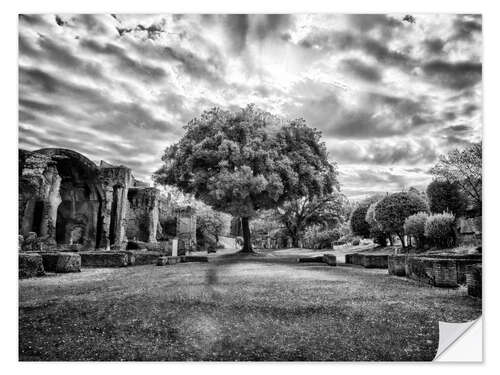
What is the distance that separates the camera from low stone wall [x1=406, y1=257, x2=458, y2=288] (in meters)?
4.43

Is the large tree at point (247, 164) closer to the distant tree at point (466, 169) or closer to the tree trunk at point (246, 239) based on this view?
the tree trunk at point (246, 239)

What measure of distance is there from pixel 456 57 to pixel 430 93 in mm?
541

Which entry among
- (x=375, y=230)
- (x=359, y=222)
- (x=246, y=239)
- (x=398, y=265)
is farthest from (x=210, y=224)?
(x=398, y=265)

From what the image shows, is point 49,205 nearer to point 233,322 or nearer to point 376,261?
point 233,322

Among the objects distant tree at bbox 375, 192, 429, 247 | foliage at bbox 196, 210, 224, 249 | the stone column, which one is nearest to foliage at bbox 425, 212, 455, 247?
distant tree at bbox 375, 192, 429, 247

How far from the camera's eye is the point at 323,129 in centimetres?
545

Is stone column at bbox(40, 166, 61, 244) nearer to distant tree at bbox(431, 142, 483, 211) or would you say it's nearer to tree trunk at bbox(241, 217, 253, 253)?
tree trunk at bbox(241, 217, 253, 253)

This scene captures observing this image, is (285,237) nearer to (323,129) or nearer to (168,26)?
(323,129)

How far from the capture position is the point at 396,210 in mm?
8844

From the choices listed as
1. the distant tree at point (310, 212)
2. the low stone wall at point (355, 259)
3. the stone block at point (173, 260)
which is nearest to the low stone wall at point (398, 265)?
the low stone wall at point (355, 259)

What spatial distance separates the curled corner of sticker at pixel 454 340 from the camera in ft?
11.8

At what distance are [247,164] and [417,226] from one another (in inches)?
180

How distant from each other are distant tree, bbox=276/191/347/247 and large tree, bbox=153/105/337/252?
359 millimetres

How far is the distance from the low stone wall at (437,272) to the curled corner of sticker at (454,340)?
0.60 meters
